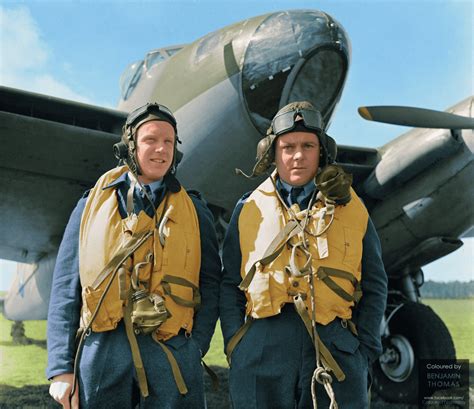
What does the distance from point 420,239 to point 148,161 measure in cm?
508

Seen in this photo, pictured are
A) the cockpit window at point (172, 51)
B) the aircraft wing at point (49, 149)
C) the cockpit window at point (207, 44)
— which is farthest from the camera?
the cockpit window at point (172, 51)

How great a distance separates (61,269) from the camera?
264 cm

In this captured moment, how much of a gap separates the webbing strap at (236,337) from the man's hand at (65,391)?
71cm

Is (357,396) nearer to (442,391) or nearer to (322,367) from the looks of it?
(322,367)

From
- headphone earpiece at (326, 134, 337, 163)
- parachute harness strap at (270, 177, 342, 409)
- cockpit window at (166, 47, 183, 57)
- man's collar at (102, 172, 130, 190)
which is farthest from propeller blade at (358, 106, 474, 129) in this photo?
man's collar at (102, 172, 130, 190)

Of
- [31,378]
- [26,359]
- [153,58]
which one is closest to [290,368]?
[153,58]

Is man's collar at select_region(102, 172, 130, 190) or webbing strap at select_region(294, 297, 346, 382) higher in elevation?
man's collar at select_region(102, 172, 130, 190)

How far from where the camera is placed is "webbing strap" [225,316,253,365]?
2580mm

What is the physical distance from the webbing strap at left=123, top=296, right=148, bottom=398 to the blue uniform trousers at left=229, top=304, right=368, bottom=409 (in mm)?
436

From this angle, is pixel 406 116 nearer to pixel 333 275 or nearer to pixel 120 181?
pixel 333 275

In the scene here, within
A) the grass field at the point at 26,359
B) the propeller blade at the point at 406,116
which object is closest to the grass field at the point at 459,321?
the grass field at the point at 26,359

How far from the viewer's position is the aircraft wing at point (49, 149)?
561 cm

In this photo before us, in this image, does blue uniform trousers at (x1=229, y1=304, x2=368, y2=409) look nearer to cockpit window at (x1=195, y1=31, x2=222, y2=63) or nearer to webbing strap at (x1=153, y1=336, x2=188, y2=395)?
webbing strap at (x1=153, y1=336, x2=188, y2=395)

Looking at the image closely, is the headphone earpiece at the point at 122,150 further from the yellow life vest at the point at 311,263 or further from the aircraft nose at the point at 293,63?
the aircraft nose at the point at 293,63
